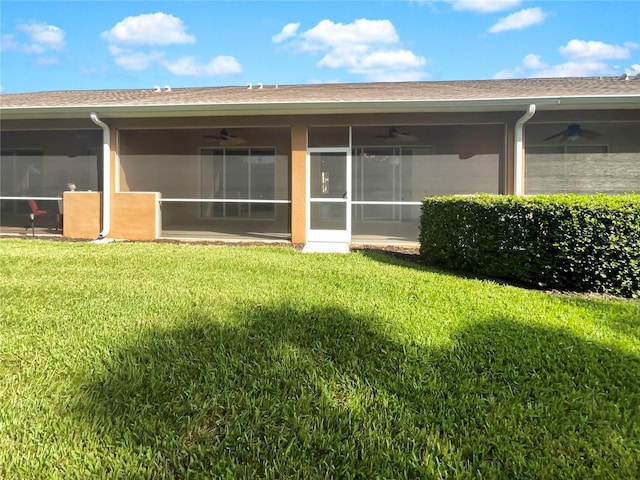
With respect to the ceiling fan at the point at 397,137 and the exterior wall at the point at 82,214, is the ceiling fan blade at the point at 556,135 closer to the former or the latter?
the ceiling fan at the point at 397,137

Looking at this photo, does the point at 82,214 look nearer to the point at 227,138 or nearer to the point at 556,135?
the point at 227,138

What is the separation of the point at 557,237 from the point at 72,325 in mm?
5093

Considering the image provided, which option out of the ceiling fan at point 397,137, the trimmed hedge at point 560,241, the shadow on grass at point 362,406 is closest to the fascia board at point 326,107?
the ceiling fan at point 397,137

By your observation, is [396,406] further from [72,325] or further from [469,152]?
[469,152]

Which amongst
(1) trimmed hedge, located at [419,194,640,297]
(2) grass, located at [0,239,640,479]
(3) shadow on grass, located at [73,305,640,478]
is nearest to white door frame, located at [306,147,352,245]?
(1) trimmed hedge, located at [419,194,640,297]

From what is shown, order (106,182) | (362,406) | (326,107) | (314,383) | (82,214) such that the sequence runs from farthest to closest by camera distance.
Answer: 1. (82,214)
2. (106,182)
3. (326,107)
4. (314,383)
5. (362,406)

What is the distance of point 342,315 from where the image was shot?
11.4ft

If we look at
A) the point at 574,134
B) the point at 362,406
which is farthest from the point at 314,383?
the point at 574,134

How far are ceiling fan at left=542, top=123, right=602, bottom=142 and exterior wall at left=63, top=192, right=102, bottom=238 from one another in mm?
10397

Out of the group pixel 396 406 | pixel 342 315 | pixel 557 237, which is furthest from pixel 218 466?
pixel 557 237

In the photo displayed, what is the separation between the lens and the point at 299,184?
895cm

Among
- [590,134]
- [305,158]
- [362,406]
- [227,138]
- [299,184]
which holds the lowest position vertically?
[362,406]

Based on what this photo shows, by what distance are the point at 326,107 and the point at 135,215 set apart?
5172 millimetres

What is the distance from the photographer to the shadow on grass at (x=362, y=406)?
1762 millimetres
